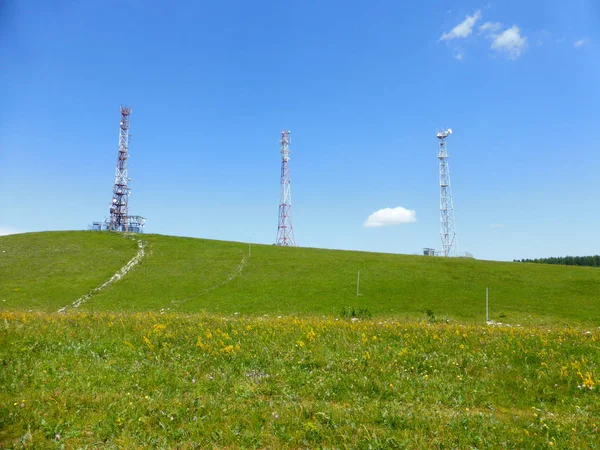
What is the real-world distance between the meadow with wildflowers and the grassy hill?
22.1 m

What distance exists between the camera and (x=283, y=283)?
46.9 m

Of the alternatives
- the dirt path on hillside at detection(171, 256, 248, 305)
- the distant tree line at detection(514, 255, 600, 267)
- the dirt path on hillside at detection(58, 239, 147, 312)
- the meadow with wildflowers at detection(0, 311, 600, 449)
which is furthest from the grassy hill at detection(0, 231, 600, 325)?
the distant tree line at detection(514, 255, 600, 267)

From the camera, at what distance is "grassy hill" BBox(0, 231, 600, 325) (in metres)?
37.9

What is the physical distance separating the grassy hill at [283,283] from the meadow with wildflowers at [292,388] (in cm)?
2211

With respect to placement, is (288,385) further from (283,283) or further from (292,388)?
(283,283)

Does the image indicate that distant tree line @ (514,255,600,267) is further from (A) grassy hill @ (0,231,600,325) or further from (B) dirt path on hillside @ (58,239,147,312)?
(B) dirt path on hillside @ (58,239,147,312)

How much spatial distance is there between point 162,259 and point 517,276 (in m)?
49.4

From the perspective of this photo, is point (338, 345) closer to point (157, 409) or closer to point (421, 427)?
point (421, 427)

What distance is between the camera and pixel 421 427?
21.7ft

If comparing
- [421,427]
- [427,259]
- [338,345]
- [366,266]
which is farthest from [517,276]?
[421,427]

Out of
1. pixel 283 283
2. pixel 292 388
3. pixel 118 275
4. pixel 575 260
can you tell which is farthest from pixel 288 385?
pixel 575 260

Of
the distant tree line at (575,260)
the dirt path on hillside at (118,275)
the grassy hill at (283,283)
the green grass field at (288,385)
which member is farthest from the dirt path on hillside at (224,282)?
the distant tree line at (575,260)

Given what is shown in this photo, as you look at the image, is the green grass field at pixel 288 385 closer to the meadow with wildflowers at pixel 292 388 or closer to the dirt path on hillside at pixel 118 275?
the meadow with wildflowers at pixel 292 388

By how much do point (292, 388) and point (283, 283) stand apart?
38.7 m
